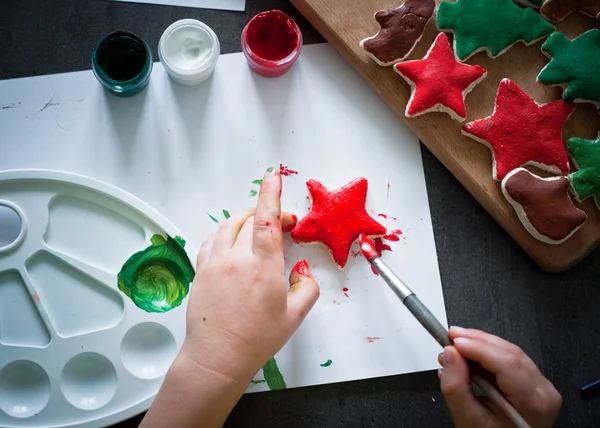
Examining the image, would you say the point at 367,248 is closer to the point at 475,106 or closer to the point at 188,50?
the point at 475,106

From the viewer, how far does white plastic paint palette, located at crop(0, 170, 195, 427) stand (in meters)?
1.04

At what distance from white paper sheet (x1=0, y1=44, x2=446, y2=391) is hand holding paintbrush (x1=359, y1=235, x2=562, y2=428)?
159 mm

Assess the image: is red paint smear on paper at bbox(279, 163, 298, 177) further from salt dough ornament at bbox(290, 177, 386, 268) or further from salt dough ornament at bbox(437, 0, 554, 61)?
salt dough ornament at bbox(437, 0, 554, 61)

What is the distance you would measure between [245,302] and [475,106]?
63cm

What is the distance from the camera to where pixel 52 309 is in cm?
107

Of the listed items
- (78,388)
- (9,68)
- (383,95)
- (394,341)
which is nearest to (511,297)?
(394,341)

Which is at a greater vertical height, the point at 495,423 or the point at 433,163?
the point at 433,163

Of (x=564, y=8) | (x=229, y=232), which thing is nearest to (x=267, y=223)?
(x=229, y=232)

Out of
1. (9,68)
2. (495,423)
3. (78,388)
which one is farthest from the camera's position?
(9,68)

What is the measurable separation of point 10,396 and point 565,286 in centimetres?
114

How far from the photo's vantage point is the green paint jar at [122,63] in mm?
1085

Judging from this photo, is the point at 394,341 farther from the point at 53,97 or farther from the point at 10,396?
the point at 53,97

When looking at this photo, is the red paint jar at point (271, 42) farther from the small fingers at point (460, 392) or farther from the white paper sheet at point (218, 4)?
→ the small fingers at point (460, 392)

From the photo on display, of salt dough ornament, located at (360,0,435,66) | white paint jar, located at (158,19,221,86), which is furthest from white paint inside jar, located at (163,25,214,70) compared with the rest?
salt dough ornament, located at (360,0,435,66)
